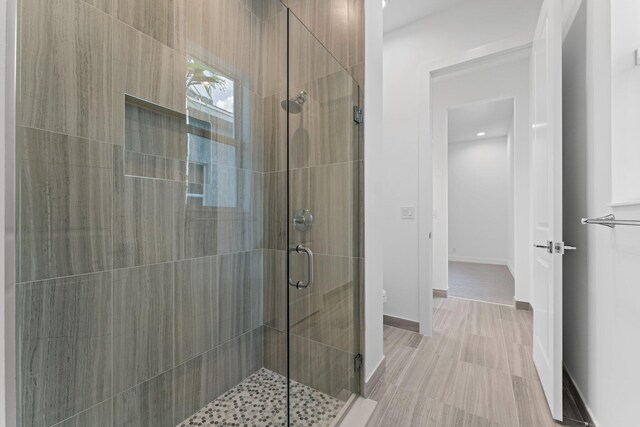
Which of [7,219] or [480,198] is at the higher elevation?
[480,198]

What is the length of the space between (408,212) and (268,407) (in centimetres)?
192

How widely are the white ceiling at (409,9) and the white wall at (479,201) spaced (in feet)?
14.4

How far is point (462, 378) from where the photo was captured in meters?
1.77

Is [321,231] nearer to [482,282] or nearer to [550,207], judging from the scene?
[550,207]

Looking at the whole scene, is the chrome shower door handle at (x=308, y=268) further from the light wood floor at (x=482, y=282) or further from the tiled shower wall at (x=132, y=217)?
the light wood floor at (x=482, y=282)

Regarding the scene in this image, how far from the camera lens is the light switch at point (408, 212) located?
2.57 meters

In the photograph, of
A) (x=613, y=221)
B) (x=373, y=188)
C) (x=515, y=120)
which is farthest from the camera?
(x=515, y=120)

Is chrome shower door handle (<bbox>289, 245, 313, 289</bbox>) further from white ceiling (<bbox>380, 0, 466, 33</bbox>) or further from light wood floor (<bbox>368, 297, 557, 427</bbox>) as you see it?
white ceiling (<bbox>380, 0, 466, 33</bbox>)

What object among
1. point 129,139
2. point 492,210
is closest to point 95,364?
point 129,139

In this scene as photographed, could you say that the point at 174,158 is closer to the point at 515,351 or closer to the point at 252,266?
the point at 252,266

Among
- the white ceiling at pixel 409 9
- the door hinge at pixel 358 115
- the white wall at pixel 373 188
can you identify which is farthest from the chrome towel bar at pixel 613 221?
the white ceiling at pixel 409 9

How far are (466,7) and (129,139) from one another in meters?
2.99

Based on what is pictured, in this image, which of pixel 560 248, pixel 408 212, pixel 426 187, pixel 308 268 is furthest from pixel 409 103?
pixel 308 268

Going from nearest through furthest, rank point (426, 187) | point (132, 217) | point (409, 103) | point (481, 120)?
point (132, 217), point (426, 187), point (409, 103), point (481, 120)
